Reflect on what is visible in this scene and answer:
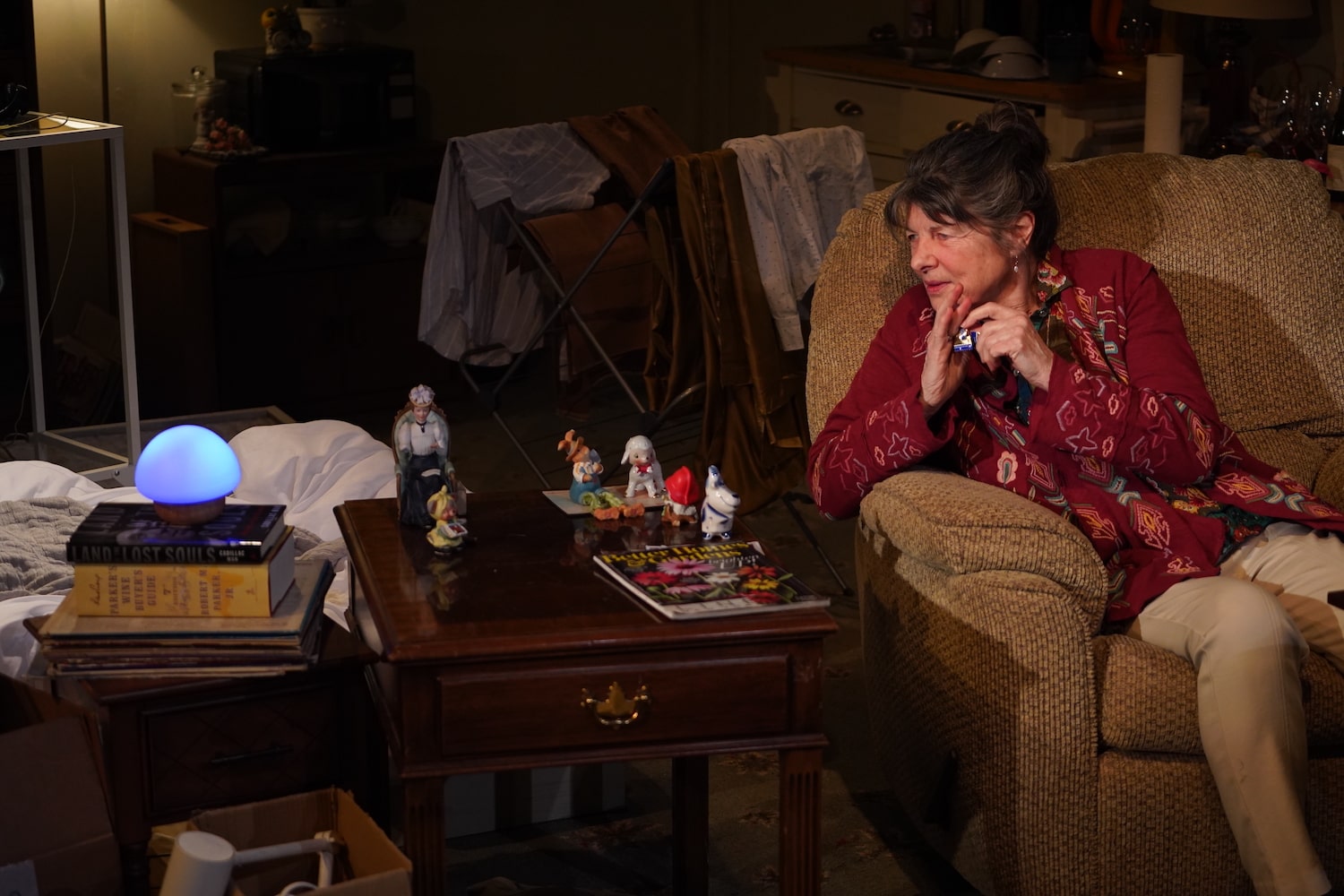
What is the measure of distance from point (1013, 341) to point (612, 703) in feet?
2.55

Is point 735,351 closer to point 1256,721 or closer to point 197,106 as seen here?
point 1256,721

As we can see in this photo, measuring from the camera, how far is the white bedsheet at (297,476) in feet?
9.41

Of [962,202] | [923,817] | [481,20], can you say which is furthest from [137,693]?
[481,20]

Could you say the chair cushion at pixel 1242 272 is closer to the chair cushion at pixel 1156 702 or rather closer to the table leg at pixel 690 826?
the chair cushion at pixel 1156 702

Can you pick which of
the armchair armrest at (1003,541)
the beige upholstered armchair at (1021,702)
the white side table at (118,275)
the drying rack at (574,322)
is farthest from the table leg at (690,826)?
the white side table at (118,275)

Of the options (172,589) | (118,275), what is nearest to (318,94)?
(118,275)

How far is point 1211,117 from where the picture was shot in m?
4.32

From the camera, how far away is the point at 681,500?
6.88 ft

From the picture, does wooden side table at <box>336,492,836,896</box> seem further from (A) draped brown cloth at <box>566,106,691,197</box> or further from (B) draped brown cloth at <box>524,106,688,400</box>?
(A) draped brown cloth at <box>566,106,691,197</box>

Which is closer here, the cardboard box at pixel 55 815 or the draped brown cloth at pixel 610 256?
the cardboard box at pixel 55 815

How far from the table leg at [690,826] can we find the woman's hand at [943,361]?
0.57 metres

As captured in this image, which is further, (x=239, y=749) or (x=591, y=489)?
(x=591, y=489)

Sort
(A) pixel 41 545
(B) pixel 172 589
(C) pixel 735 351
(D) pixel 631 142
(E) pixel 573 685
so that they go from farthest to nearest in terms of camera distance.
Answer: (D) pixel 631 142, (C) pixel 735 351, (A) pixel 41 545, (B) pixel 172 589, (E) pixel 573 685

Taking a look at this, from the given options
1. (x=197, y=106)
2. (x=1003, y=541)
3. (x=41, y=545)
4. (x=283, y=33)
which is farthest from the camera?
(x=283, y=33)
